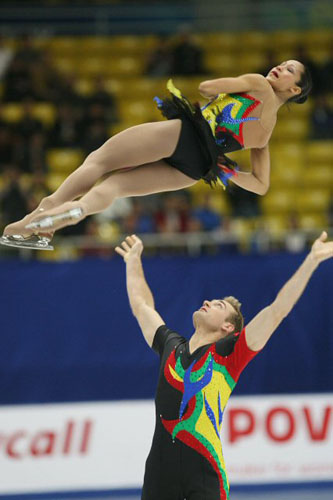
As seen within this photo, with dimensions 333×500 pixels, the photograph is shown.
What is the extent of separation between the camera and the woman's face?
5152mm

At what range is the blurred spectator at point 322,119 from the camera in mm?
11586

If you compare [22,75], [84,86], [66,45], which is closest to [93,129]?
[22,75]

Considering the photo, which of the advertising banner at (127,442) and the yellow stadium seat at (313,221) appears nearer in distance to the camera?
the advertising banner at (127,442)

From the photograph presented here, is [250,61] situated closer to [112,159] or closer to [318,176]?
[318,176]

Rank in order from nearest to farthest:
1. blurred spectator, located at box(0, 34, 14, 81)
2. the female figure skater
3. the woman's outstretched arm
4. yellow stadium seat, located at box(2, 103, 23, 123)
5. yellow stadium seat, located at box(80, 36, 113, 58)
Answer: the female figure skater
the woman's outstretched arm
yellow stadium seat, located at box(2, 103, 23, 123)
blurred spectator, located at box(0, 34, 14, 81)
yellow stadium seat, located at box(80, 36, 113, 58)

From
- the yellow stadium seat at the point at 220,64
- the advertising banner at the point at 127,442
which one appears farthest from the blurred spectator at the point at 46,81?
the advertising banner at the point at 127,442

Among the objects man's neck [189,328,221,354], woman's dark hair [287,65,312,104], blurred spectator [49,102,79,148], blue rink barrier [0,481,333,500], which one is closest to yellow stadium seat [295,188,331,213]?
blurred spectator [49,102,79,148]

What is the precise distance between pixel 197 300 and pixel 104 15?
607 centimetres

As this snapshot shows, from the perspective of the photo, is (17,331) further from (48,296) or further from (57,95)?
(57,95)

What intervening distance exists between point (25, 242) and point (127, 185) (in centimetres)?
65

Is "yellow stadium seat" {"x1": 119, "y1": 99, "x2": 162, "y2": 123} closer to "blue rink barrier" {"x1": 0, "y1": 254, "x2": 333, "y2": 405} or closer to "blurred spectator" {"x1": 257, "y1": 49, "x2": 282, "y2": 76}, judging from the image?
"blurred spectator" {"x1": 257, "y1": 49, "x2": 282, "y2": 76}

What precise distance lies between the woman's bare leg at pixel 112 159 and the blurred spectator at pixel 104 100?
21.3 feet

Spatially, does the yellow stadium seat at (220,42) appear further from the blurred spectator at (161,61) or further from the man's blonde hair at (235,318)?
the man's blonde hair at (235,318)

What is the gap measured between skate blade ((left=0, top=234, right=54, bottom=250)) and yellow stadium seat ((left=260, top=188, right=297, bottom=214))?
22.6 feet
